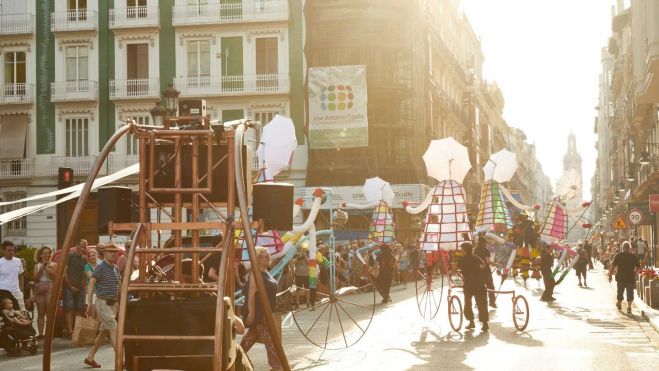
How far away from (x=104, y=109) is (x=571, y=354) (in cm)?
3439

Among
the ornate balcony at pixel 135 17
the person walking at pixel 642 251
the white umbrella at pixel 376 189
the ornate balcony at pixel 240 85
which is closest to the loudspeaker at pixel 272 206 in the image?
the white umbrella at pixel 376 189

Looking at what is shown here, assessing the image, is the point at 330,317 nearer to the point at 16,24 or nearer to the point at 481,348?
the point at 481,348

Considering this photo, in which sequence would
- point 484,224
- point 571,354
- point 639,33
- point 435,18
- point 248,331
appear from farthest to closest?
point 435,18 → point 639,33 → point 484,224 → point 571,354 → point 248,331

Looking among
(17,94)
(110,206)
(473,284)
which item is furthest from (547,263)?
(17,94)

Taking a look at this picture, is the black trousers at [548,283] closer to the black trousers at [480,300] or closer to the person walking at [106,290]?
the black trousers at [480,300]

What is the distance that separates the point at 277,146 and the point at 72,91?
3037 centimetres

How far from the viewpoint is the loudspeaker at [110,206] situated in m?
10.2

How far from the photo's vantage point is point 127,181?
147ft

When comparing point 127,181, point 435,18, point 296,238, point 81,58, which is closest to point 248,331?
point 296,238

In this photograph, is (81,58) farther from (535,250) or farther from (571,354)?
(571,354)

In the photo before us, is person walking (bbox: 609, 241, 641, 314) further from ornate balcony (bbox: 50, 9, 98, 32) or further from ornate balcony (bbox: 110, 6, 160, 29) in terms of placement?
ornate balcony (bbox: 50, 9, 98, 32)

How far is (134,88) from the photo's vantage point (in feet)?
153

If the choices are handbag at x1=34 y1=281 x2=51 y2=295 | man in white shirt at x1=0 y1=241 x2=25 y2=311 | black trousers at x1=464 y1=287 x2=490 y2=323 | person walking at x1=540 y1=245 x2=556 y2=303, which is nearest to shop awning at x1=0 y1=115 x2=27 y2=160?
person walking at x1=540 y1=245 x2=556 y2=303

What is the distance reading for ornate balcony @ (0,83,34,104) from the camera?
46594 mm
